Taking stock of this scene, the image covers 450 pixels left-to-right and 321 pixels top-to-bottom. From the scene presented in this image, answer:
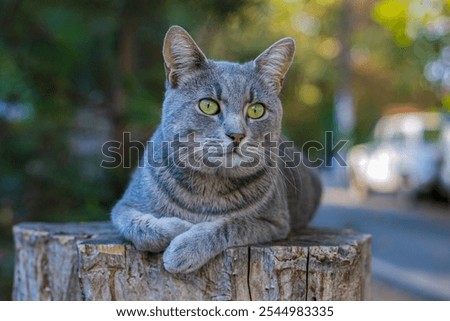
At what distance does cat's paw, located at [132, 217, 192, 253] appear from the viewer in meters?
2.29

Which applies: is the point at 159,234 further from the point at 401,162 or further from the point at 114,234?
the point at 401,162

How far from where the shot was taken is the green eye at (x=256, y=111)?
2.38m

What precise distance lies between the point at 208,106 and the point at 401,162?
1028 centimetres

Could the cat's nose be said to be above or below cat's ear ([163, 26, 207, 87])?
below

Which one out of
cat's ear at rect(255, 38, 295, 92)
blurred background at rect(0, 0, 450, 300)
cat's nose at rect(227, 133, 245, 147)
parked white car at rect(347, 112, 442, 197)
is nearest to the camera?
cat's nose at rect(227, 133, 245, 147)

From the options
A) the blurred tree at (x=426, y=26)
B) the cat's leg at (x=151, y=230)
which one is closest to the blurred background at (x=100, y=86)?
the blurred tree at (x=426, y=26)

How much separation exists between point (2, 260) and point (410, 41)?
3005mm

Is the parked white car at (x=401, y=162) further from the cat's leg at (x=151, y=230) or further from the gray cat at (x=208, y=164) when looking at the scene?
the cat's leg at (x=151, y=230)

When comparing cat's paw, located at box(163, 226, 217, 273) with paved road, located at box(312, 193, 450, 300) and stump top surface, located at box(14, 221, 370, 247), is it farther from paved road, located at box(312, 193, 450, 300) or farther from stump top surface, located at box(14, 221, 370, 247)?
paved road, located at box(312, 193, 450, 300)

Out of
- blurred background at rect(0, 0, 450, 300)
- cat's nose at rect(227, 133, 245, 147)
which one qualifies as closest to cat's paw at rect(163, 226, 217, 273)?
cat's nose at rect(227, 133, 245, 147)

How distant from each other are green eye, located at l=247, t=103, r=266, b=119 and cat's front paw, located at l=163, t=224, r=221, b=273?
479 millimetres

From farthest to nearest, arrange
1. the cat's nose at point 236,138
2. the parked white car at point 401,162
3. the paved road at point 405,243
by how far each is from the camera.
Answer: the parked white car at point 401,162 < the paved road at point 405,243 < the cat's nose at point 236,138

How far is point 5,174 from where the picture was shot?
12.8ft
